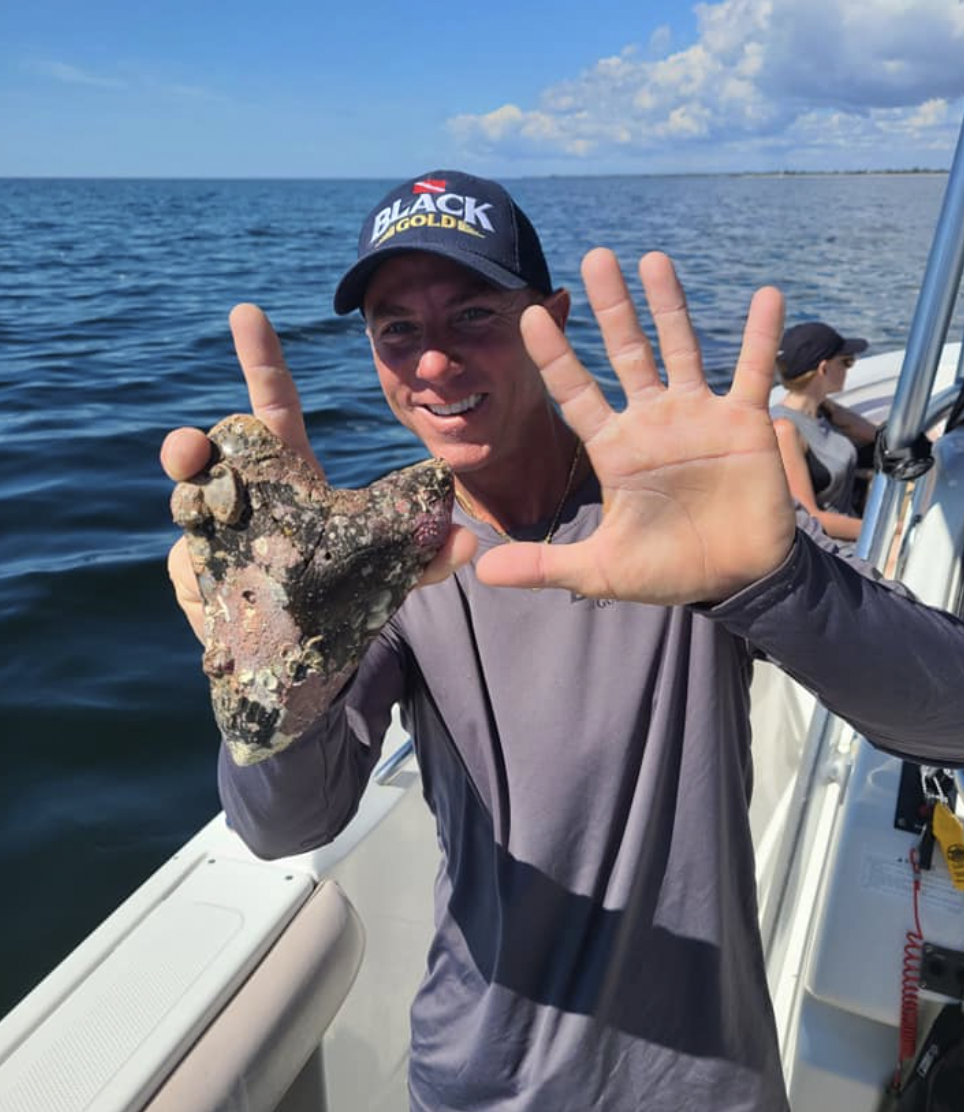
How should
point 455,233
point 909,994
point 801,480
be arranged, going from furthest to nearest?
1. point 801,480
2. point 909,994
3. point 455,233

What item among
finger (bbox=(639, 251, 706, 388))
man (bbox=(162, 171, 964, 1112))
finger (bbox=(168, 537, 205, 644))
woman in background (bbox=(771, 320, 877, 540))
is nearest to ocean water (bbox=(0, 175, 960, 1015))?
man (bbox=(162, 171, 964, 1112))

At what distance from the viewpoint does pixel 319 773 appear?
4.54ft

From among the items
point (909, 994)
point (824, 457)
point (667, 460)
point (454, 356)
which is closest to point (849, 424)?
point (824, 457)

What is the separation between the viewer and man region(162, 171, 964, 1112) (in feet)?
3.88

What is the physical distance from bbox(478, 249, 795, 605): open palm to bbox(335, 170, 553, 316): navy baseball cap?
39 cm

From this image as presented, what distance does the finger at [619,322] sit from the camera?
117 cm

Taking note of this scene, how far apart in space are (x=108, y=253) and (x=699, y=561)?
20374 millimetres

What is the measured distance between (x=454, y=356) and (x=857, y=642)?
80 centimetres

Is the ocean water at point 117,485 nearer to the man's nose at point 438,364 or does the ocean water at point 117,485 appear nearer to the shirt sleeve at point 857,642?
the man's nose at point 438,364

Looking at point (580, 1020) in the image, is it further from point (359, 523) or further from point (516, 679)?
point (359, 523)

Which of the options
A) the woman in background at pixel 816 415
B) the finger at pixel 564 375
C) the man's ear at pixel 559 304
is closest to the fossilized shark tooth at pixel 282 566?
the finger at pixel 564 375

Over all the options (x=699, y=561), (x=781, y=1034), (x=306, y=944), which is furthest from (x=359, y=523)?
(x=781, y=1034)

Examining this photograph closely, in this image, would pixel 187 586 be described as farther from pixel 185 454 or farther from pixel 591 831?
pixel 591 831

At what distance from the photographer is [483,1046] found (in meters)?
1.49
